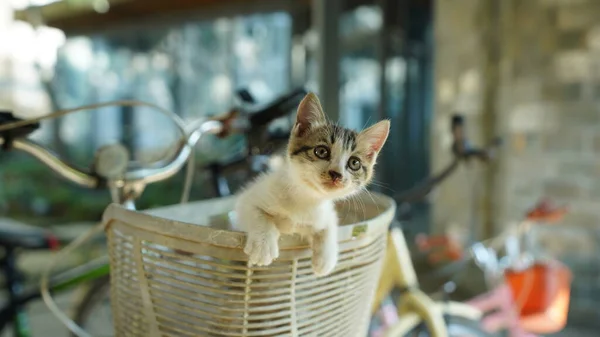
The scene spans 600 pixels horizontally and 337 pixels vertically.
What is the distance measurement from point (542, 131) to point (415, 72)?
0.96 metres

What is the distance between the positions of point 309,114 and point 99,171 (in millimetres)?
429

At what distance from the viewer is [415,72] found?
3.28 meters

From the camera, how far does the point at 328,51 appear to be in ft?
8.69

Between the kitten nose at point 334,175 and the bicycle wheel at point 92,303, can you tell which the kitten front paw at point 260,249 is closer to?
the kitten nose at point 334,175

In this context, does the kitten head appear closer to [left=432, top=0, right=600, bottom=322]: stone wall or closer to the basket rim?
the basket rim

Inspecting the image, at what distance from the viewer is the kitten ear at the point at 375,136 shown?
0.80m

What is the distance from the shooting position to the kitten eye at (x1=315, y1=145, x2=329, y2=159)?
78 centimetres

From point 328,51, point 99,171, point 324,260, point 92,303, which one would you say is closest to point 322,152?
point 324,260

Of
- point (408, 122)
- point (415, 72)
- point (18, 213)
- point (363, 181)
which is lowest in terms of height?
point (18, 213)

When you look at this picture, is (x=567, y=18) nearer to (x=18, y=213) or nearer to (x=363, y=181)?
(x=363, y=181)

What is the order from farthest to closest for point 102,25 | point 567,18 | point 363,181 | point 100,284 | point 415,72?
point 102,25
point 415,72
point 567,18
point 100,284
point 363,181

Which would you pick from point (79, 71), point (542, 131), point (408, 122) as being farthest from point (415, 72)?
point (79, 71)

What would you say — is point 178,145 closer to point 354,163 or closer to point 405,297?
point 354,163

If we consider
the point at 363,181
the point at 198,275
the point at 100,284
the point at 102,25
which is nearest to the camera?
the point at 198,275
